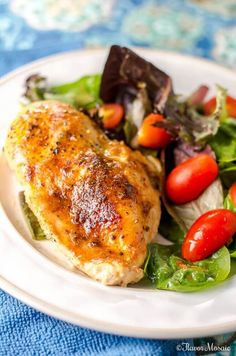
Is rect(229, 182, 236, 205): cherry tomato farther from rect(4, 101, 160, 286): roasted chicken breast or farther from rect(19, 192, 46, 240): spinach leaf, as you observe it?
rect(19, 192, 46, 240): spinach leaf

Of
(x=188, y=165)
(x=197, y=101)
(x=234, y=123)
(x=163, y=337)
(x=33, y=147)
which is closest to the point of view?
(x=163, y=337)

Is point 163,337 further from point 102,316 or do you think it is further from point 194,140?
point 194,140

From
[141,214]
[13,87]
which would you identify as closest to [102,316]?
[141,214]

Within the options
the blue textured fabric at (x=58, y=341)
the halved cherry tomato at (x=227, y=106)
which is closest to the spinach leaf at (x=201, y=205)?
the halved cherry tomato at (x=227, y=106)

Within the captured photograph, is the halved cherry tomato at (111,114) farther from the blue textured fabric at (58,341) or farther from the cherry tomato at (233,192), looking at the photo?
the blue textured fabric at (58,341)

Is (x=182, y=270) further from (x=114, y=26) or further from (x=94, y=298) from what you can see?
(x=114, y=26)

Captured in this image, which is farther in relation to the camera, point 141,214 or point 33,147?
point 33,147

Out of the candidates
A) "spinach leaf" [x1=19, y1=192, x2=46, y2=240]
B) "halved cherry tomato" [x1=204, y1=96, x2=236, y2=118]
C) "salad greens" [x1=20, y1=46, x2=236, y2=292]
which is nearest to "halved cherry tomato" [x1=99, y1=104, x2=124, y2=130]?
"salad greens" [x1=20, y1=46, x2=236, y2=292]
